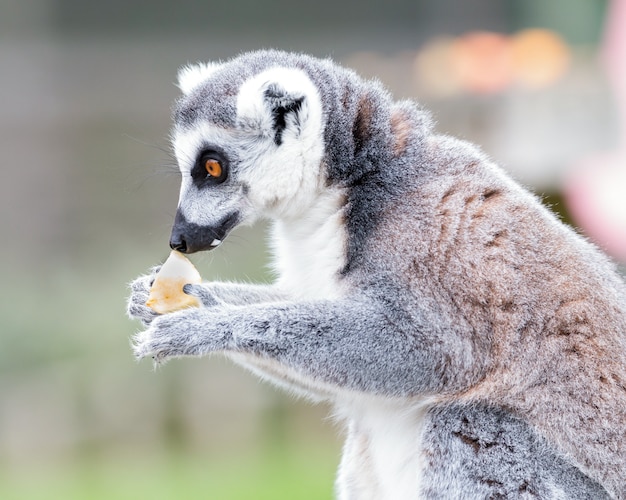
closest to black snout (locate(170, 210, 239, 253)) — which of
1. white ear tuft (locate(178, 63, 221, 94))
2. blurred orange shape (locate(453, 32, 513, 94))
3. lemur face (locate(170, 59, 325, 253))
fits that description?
lemur face (locate(170, 59, 325, 253))

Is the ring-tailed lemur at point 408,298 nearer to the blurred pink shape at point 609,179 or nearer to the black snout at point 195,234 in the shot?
the black snout at point 195,234

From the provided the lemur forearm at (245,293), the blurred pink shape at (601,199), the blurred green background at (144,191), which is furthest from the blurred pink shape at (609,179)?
the lemur forearm at (245,293)

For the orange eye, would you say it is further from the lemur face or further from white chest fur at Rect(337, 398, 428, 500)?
white chest fur at Rect(337, 398, 428, 500)

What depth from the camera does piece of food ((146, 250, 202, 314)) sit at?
14.2ft

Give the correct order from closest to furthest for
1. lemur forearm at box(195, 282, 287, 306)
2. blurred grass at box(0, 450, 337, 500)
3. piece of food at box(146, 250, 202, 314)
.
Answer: piece of food at box(146, 250, 202, 314) → lemur forearm at box(195, 282, 287, 306) → blurred grass at box(0, 450, 337, 500)

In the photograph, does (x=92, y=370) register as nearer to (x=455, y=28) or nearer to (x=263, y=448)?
(x=263, y=448)

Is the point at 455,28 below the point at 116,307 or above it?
above

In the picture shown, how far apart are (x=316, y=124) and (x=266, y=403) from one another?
5.27 m

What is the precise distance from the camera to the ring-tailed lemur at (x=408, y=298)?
4.05m

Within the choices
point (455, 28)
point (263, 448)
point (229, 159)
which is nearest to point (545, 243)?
point (229, 159)

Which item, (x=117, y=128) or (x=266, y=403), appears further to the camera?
(x=117, y=128)

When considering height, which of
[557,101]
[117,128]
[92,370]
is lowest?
[92,370]

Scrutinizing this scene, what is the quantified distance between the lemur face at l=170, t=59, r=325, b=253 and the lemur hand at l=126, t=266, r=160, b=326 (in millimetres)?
386

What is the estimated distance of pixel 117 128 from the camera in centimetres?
1074
